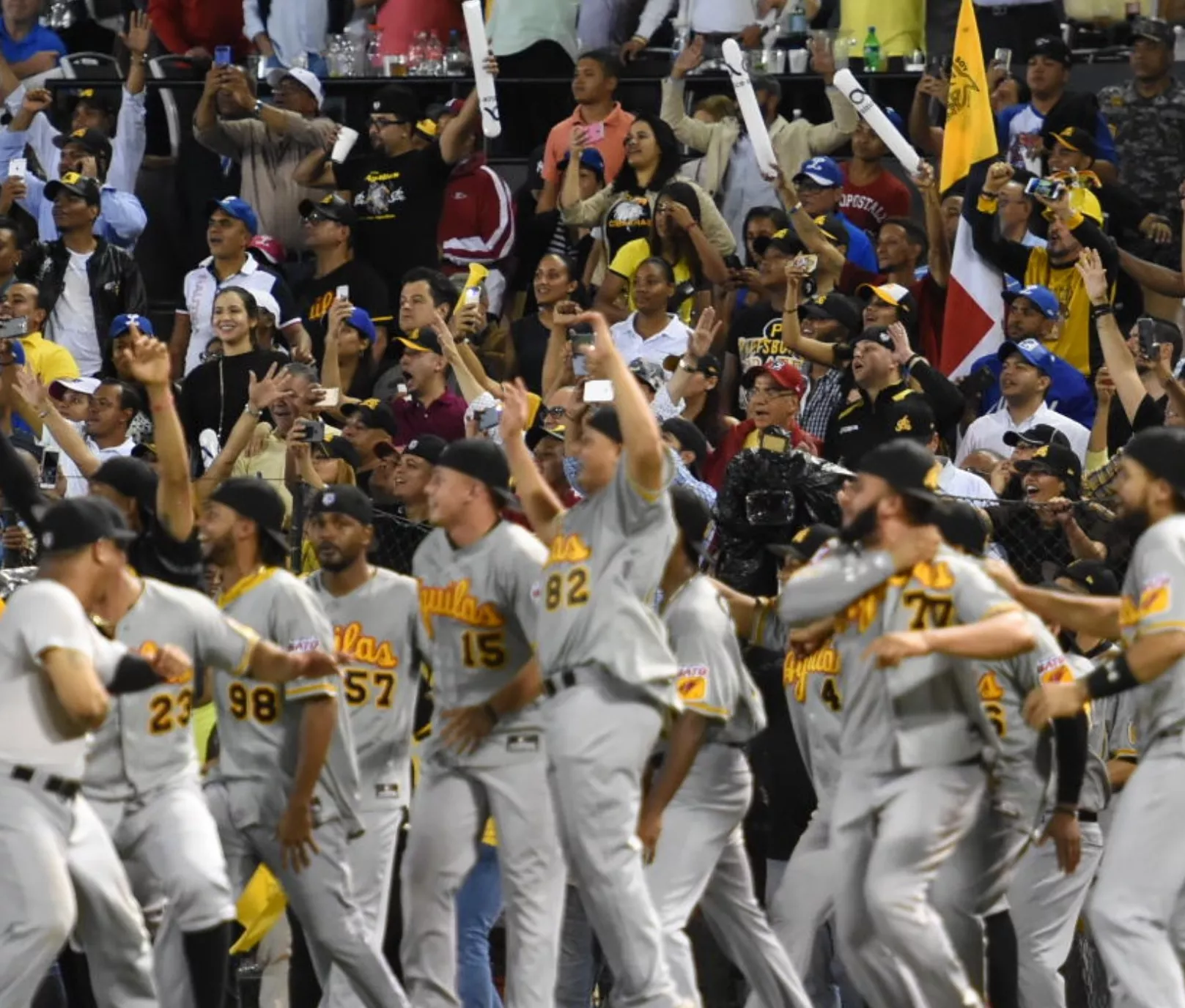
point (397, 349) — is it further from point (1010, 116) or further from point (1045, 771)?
point (1045, 771)

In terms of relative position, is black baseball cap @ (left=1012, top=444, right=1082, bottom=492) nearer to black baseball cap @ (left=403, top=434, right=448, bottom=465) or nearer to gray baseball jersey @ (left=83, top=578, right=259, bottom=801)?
black baseball cap @ (left=403, top=434, right=448, bottom=465)

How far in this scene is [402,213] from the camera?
1501 centimetres

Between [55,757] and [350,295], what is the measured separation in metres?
6.86

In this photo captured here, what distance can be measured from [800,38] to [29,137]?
4717 millimetres

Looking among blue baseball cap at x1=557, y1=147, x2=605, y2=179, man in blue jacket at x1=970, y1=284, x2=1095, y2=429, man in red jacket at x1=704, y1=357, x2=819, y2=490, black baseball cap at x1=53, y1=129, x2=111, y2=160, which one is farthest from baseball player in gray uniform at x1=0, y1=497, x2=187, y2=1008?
black baseball cap at x1=53, y1=129, x2=111, y2=160

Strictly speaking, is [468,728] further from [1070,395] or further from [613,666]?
[1070,395]

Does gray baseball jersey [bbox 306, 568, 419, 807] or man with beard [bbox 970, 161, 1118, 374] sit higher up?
man with beard [bbox 970, 161, 1118, 374]

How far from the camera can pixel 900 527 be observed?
8.38 meters

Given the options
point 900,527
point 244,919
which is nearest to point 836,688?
point 900,527

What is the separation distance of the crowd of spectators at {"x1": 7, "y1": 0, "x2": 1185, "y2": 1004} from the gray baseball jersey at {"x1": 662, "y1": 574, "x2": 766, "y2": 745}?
4.22 ft

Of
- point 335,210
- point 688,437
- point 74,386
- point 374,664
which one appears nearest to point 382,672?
point 374,664

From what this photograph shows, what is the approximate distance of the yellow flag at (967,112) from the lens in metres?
14.2

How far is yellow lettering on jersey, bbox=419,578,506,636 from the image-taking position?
9180 mm

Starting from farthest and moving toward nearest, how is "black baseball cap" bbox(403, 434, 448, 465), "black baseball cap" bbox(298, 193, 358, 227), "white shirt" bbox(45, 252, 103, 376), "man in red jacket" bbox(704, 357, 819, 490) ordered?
"black baseball cap" bbox(298, 193, 358, 227) < "white shirt" bbox(45, 252, 103, 376) < "man in red jacket" bbox(704, 357, 819, 490) < "black baseball cap" bbox(403, 434, 448, 465)
